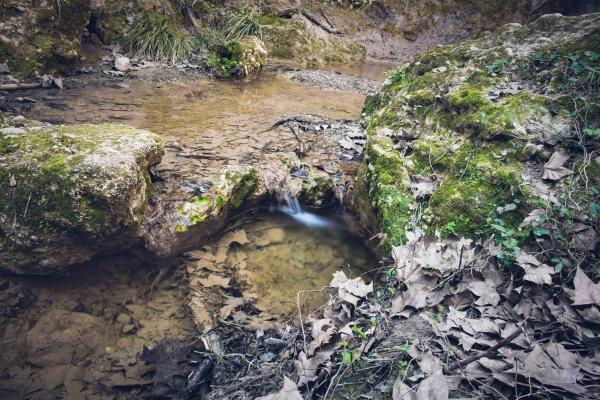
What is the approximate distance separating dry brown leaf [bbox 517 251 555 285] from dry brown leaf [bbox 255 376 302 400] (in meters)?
1.40

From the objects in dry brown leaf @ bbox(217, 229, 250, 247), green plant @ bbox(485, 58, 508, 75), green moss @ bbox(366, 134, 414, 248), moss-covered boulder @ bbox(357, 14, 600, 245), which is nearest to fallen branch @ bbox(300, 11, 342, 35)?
moss-covered boulder @ bbox(357, 14, 600, 245)

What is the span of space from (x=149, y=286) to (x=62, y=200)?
1.07 metres

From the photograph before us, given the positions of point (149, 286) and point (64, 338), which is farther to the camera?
point (149, 286)

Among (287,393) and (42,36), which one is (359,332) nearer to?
(287,393)

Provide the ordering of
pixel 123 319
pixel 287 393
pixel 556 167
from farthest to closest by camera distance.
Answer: pixel 123 319, pixel 556 167, pixel 287 393

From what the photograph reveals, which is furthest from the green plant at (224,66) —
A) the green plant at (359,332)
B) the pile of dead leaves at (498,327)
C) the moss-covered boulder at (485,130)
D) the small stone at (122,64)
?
the green plant at (359,332)

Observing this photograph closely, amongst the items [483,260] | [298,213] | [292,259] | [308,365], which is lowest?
[292,259]

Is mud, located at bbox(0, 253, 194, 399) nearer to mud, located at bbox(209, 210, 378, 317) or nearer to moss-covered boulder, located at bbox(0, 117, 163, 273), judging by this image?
moss-covered boulder, located at bbox(0, 117, 163, 273)

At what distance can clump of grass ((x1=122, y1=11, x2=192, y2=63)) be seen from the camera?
7.97 meters

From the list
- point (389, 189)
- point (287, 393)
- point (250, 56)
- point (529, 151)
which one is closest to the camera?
point (287, 393)

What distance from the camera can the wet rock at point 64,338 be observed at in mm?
2568

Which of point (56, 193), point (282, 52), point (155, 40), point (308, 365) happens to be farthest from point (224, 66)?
point (308, 365)

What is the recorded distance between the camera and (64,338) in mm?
2676

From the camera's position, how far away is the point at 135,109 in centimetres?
550
